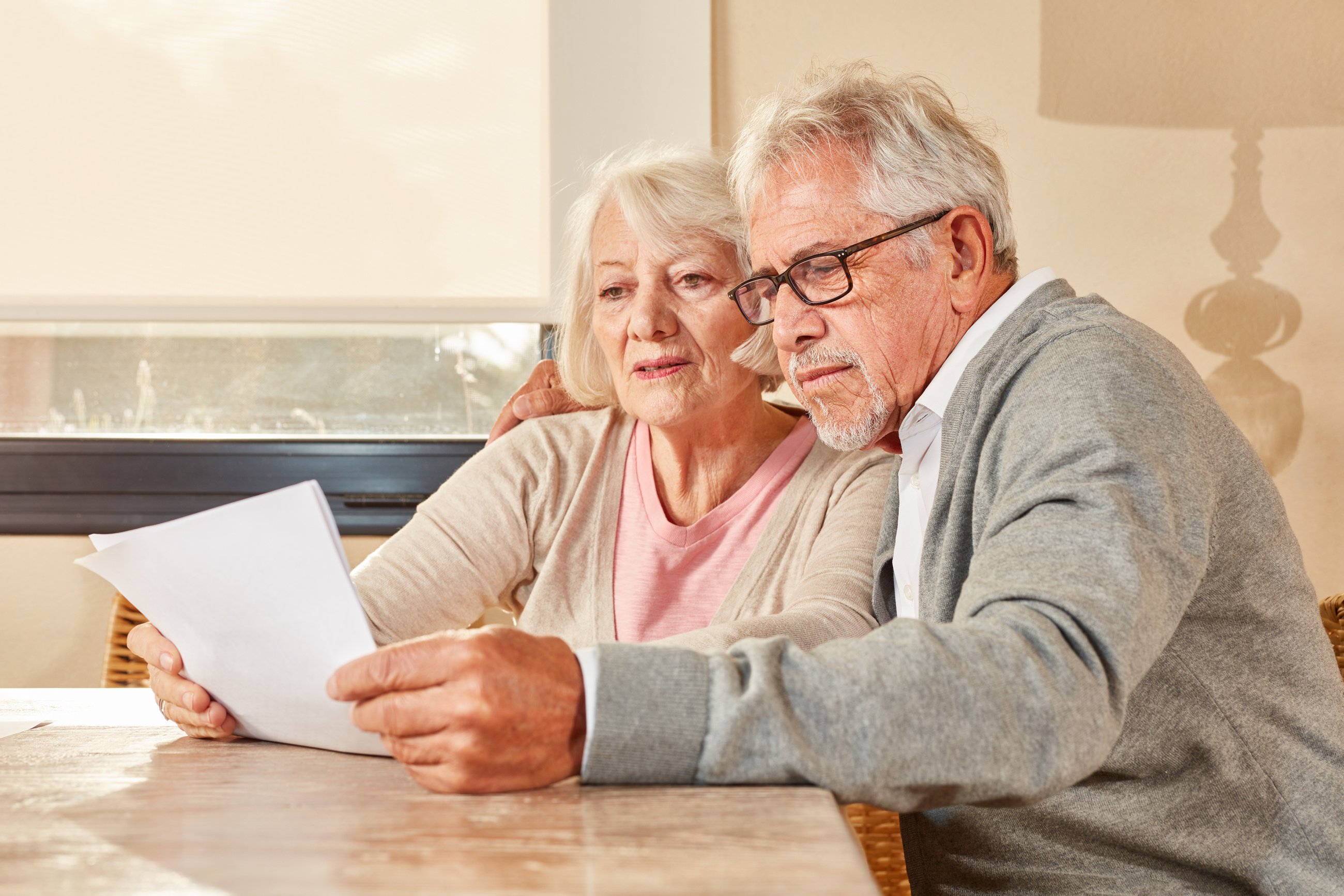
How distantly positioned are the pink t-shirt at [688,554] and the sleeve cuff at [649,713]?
34.7 inches

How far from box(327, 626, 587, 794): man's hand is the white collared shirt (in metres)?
0.59

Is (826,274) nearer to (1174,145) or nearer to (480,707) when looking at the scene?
(480,707)

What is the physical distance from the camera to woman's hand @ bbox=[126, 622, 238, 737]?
0.96 m

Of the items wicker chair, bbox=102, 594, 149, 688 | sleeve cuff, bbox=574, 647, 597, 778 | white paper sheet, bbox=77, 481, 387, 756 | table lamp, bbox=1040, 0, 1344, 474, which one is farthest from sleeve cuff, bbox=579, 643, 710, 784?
table lamp, bbox=1040, 0, 1344, 474

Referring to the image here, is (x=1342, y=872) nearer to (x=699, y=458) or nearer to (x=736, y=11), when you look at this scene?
(x=699, y=458)

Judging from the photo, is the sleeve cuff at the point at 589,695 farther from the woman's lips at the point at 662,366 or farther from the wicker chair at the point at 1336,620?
the wicker chair at the point at 1336,620

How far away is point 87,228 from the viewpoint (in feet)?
7.43

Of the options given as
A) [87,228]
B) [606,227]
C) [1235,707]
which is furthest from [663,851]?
[87,228]

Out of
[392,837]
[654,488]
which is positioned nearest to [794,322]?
[654,488]

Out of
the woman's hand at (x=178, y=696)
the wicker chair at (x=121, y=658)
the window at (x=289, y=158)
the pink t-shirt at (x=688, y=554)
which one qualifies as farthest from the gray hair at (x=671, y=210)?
the wicker chair at (x=121, y=658)

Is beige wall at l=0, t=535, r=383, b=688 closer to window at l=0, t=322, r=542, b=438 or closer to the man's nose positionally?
window at l=0, t=322, r=542, b=438

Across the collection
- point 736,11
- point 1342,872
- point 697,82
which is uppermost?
point 736,11

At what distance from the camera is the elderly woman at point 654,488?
1.54m

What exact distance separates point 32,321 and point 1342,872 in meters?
2.45
